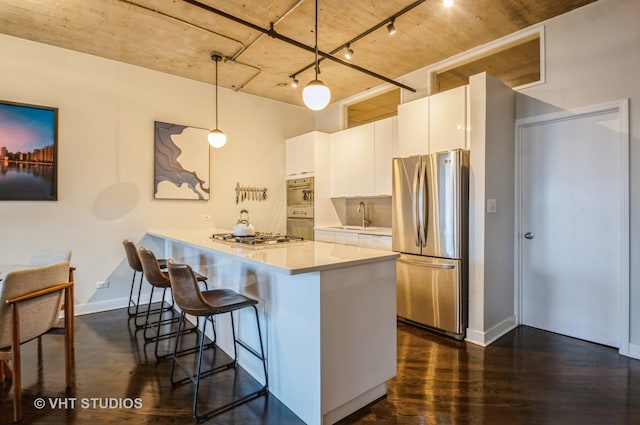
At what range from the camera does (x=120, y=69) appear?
13.0 ft

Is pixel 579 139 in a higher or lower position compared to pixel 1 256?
higher

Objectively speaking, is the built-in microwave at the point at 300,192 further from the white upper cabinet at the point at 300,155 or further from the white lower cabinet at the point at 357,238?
the white lower cabinet at the point at 357,238

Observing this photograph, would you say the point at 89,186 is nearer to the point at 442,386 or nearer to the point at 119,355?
the point at 119,355

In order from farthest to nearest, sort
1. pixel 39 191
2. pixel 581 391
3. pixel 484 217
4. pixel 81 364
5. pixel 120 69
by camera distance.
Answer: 1. pixel 120 69
2. pixel 39 191
3. pixel 484 217
4. pixel 81 364
5. pixel 581 391

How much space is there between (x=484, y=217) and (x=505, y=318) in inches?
45.1

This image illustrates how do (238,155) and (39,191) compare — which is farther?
(238,155)

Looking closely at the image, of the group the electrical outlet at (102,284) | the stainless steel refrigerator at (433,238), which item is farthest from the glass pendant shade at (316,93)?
the electrical outlet at (102,284)

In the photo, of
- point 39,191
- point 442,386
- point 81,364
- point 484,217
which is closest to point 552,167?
point 484,217

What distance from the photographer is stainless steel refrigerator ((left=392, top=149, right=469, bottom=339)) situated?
305 centimetres

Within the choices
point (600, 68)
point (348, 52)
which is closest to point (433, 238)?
point (600, 68)

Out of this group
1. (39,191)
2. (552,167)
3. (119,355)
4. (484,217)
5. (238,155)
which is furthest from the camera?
(238,155)

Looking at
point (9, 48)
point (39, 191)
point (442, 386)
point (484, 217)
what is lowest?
point (442, 386)

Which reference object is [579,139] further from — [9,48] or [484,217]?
[9,48]

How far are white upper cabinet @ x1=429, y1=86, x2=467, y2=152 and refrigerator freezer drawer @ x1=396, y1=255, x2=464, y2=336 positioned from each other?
1210 mm
